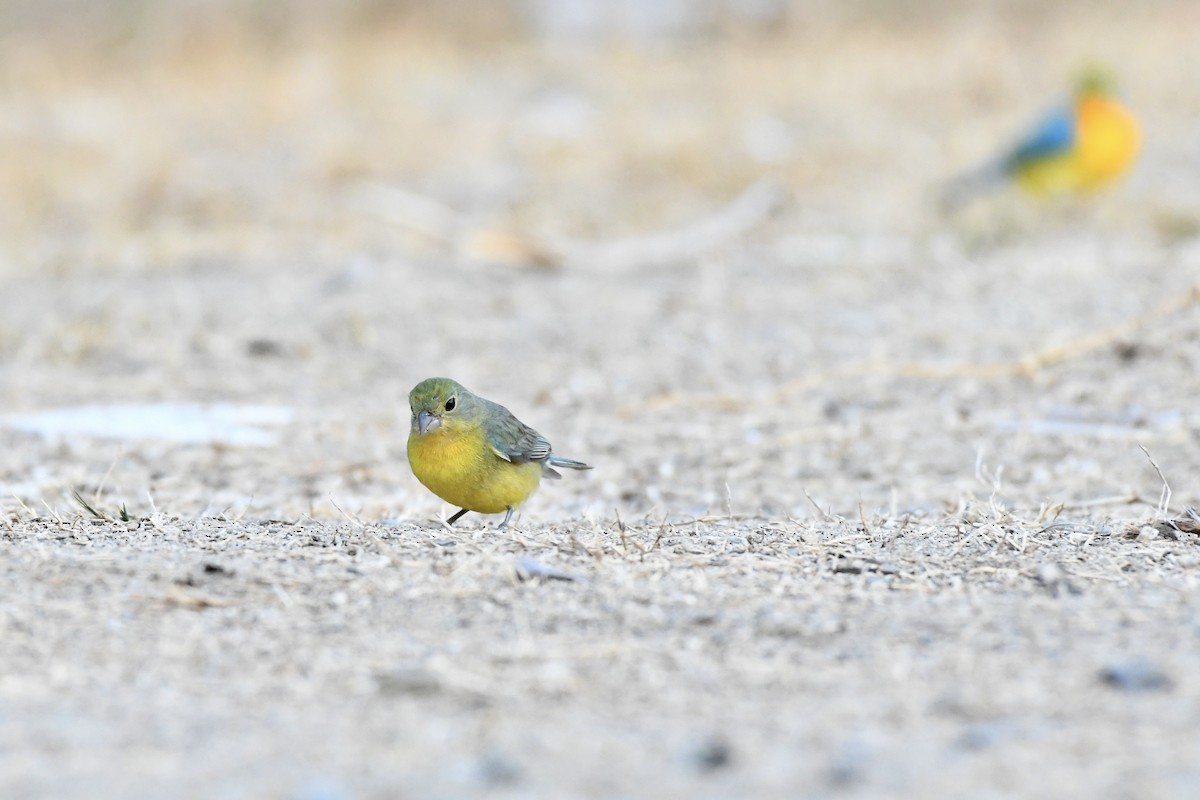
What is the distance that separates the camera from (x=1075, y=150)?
10062 mm

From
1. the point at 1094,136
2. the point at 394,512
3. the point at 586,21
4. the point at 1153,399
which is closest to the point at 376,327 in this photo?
the point at 394,512

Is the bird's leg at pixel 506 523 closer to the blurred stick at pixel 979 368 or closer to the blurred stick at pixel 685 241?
the blurred stick at pixel 979 368

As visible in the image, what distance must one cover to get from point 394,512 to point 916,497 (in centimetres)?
169

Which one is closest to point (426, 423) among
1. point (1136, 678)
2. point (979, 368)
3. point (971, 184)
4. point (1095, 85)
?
point (1136, 678)

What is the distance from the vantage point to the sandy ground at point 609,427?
2508mm

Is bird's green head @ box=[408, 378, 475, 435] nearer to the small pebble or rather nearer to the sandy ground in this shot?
the sandy ground

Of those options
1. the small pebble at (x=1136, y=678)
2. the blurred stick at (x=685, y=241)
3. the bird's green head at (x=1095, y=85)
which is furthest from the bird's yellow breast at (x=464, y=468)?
the bird's green head at (x=1095, y=85)

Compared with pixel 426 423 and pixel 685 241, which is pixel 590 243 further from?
pixel 426 423

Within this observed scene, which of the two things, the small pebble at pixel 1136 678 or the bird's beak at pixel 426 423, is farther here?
the bird's beak at pixel 426 423

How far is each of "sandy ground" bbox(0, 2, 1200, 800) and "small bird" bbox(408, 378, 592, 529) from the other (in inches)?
7.1

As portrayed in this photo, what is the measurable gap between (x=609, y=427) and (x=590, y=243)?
4475 millimetres

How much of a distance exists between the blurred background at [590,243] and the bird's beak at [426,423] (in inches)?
16.2

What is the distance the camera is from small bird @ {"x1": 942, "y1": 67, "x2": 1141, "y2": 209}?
33.2 ft

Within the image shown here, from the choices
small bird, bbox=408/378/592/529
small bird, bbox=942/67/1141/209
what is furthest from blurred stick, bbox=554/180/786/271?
small bird, bbox=408/378/592/529
